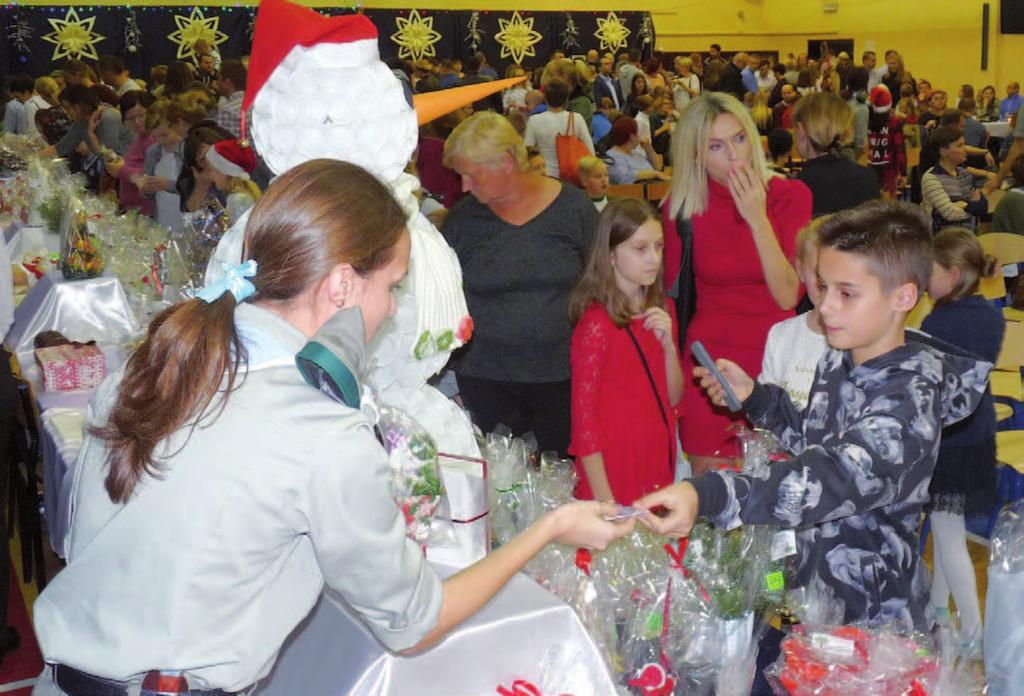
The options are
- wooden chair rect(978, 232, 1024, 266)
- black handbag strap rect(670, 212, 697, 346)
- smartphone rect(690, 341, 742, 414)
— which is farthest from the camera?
wooden chair rect(978, 232, 1024, 266)

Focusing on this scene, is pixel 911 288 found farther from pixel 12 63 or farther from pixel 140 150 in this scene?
pixel 12 63

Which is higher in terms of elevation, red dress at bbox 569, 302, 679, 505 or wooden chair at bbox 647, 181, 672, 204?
red dress at bbox 569, 302, 679, 505

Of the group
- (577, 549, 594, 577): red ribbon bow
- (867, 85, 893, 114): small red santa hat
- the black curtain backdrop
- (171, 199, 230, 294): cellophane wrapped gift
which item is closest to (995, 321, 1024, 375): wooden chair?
(577, 549, 594, 577): red ribbon bow

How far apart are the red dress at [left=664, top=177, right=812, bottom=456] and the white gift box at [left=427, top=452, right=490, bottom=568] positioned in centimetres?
136

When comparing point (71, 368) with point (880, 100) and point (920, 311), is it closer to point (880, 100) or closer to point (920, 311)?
point (920, 311)

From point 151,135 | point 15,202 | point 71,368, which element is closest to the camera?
point 71,368

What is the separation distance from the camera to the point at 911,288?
83.9 inches

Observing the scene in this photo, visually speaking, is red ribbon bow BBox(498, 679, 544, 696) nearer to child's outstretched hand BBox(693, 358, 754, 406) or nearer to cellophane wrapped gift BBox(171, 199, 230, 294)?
child's outstretched hand BBox(693, 358, 754, 406)

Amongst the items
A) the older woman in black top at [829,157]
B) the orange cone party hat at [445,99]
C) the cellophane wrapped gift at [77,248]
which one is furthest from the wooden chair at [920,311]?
the cellophane wrapped gift at [77,248]

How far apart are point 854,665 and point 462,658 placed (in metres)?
0.61

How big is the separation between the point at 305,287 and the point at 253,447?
245 mm

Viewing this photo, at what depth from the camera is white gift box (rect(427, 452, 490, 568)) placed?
2008 millimetres

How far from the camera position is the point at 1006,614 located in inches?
79.7

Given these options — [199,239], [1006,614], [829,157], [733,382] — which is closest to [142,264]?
[199,239]
